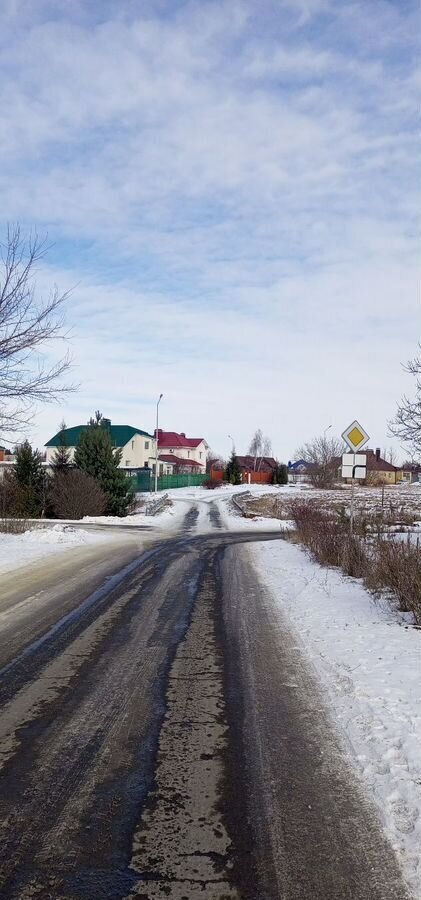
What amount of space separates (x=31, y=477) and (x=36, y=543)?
14726 millimetres

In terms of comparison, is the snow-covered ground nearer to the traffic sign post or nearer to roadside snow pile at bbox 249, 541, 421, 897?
roadside snow pile at bbox 249, 541, 421, 897

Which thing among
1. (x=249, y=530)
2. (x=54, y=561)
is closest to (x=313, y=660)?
(x=54, y=561)

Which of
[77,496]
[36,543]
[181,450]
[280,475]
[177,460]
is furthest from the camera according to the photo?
[181,450]

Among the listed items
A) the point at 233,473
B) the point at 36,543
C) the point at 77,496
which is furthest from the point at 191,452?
the point at 36,543

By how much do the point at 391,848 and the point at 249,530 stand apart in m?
21.3

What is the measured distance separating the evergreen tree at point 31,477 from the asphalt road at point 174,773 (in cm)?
2370

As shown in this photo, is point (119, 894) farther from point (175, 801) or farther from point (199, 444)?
point (199, 444)

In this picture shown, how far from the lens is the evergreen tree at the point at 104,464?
1211 inches

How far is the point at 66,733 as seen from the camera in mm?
4301

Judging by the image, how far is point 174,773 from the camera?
3742mm

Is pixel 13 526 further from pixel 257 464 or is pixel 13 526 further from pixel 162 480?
pixel 257 464

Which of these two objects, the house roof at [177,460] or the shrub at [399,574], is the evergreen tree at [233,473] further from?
the shrub at [399,574]

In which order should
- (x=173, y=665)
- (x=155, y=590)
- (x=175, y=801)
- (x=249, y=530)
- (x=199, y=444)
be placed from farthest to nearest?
(x=199, y=444) < (x=249, y=530) < (x=155, y=590) < (x=173, y=665) < (x=175, y=801)

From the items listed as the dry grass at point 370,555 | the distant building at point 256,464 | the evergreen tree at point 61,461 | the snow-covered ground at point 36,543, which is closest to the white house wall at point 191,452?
the distant building at point 256,464
